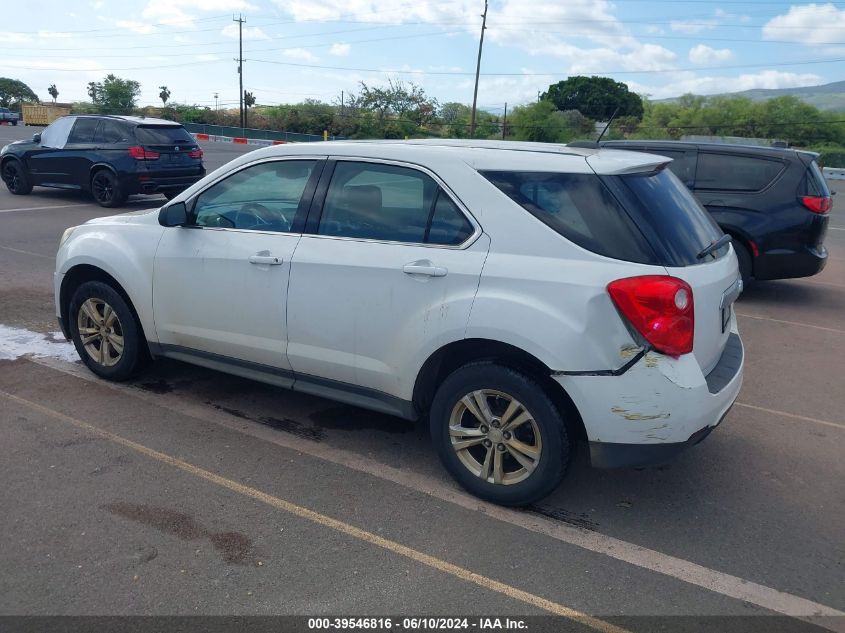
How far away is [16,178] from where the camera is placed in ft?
53.3

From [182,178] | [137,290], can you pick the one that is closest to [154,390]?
[137,290]

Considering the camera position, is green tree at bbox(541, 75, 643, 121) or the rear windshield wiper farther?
green tree at bbox(541, 75, 643, 121)

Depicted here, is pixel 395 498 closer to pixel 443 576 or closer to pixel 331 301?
pixel 443 576

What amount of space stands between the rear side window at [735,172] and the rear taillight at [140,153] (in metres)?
10.1

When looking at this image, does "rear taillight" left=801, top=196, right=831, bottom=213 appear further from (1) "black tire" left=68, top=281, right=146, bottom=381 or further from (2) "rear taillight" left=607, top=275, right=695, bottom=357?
(1) "black tire" left=68, top=281, right=146, bottom=381

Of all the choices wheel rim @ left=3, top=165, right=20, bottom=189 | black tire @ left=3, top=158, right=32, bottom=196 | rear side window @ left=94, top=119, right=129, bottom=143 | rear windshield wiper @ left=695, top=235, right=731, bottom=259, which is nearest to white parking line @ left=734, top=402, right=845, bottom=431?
rear windshield wiper @ left=695, top=235, right=731, bottom=259

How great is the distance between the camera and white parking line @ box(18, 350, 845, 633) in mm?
3129

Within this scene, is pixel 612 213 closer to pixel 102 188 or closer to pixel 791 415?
pixel 791 415

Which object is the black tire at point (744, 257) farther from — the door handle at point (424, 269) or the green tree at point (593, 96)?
the green tree at point (593, 96)

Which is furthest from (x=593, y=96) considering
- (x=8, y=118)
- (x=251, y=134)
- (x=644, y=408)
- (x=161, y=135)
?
(x=644, y=408)

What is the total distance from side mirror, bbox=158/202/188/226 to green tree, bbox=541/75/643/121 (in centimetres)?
7102

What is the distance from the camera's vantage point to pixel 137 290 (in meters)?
4.99

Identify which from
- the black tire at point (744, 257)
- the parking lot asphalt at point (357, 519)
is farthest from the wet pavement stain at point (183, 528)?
the black tire at point (744, 257)

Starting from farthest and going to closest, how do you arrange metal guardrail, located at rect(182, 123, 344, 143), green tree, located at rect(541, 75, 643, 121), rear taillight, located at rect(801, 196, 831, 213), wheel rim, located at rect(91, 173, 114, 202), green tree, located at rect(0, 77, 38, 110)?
green tree, located at rect(0, 77, 38, 110) < green tree, located at rect(541, 75, 643, 121) < metal guardrail, located at rect(182, 123, 344, 143) < wheel rim, located at rect(91, 173, 114, 202) < rear taillight, located at rect(801, 196, 831, 213)
